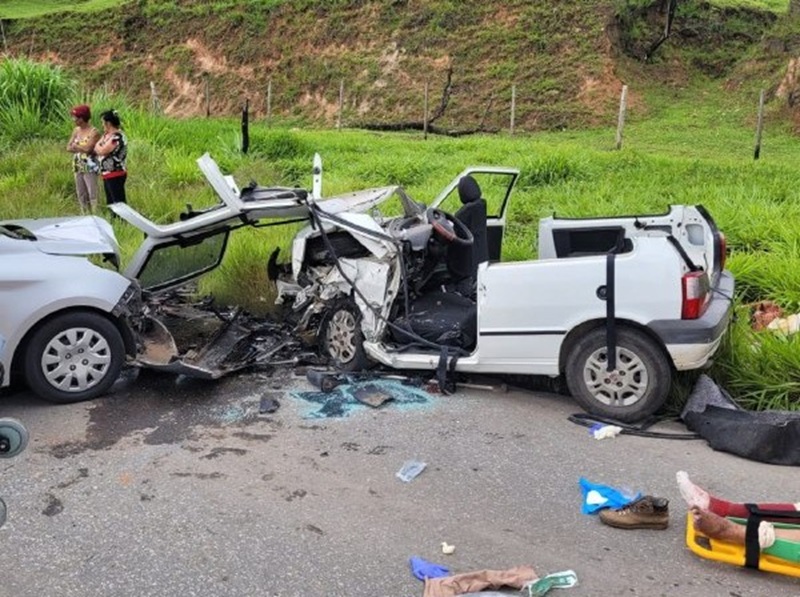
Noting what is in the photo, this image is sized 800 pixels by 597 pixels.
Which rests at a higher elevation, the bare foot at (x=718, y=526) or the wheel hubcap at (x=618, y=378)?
the wheel hubcap at (x=618, y=378)

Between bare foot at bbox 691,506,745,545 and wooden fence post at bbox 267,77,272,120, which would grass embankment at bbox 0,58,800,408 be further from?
wooden fence post at bbox 267,77,272,120

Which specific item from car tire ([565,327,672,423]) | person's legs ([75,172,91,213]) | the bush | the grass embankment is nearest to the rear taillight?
A: car tire ([565,327,672,423])

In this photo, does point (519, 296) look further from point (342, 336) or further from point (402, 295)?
point (342, 336)

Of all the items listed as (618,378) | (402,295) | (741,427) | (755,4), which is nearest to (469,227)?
(402,295)

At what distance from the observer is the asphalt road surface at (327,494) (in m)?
3.34

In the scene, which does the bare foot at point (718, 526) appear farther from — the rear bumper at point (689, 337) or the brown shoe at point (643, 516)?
the rear bumper at point (689, 337)

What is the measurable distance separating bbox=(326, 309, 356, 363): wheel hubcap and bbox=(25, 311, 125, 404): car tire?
4.86 feet

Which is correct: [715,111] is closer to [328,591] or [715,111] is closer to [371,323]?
[371,323]

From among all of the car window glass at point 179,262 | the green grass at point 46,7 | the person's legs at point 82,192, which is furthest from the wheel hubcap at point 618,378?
the green grass at point 46,7

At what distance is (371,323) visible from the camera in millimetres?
5742

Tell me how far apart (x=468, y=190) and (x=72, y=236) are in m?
2.82

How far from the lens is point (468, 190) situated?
6.16m

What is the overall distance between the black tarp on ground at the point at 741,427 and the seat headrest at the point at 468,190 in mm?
2105

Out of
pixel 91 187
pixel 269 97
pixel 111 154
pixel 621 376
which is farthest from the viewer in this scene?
pixel 269 97
